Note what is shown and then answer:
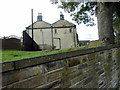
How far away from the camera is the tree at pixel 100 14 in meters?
3.84

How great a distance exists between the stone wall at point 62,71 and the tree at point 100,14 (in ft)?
4.53

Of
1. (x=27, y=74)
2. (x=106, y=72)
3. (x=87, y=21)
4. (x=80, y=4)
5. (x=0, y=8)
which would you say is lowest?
(x=106, y=72)

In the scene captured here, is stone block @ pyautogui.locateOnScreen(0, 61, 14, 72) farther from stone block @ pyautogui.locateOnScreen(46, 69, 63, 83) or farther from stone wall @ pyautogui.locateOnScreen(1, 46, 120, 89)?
stone block @ pyautogui.locateOnScreen(46, 69, 63, 83)

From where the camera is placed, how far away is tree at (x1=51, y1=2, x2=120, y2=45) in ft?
12.6

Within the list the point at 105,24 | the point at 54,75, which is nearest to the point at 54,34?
the point at 105,24

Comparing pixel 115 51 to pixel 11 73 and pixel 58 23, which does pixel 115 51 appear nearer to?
pixel 11 73

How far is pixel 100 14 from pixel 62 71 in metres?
3.23

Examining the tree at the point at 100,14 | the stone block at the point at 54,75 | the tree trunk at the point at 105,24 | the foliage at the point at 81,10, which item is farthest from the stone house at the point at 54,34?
the stone block at the point at 54,75

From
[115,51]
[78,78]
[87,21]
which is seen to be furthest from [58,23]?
[78,78]

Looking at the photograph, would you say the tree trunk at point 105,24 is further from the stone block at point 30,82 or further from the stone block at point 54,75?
the stone block at point 30,82

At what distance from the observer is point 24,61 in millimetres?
951

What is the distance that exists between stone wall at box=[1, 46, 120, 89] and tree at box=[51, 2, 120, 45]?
1380mm

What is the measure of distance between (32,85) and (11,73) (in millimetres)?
217

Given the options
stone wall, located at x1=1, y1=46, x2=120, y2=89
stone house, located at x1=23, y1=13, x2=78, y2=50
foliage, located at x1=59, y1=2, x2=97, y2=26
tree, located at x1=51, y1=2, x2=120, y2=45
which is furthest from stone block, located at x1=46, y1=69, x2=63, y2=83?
stone house, located at x1=23, y1=13, x2=78, y2=50
